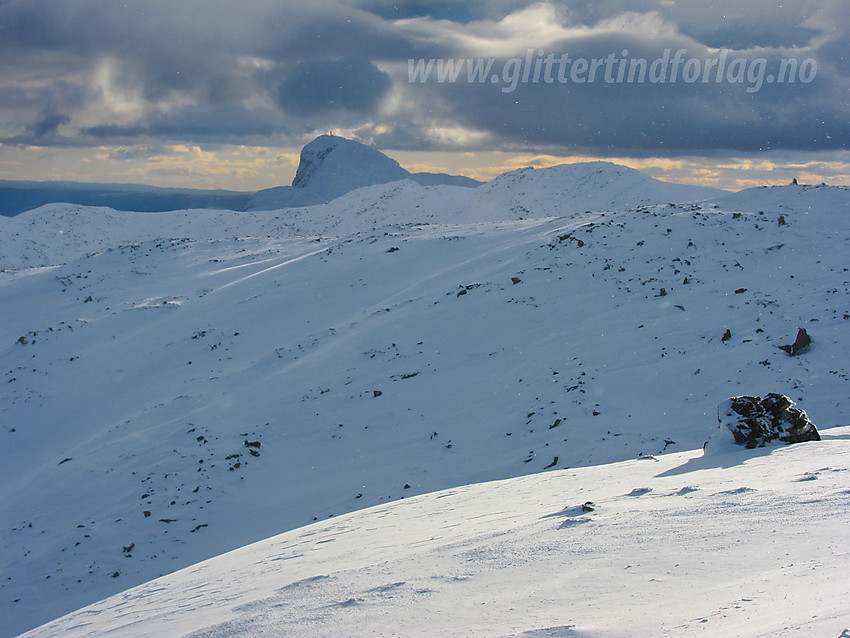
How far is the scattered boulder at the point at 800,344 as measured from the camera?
1355 cm

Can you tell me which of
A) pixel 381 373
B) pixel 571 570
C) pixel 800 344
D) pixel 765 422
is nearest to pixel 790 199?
pixel 800 344

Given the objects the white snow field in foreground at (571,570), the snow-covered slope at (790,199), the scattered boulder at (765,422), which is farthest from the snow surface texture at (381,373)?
the scattered boulder at (765,422)

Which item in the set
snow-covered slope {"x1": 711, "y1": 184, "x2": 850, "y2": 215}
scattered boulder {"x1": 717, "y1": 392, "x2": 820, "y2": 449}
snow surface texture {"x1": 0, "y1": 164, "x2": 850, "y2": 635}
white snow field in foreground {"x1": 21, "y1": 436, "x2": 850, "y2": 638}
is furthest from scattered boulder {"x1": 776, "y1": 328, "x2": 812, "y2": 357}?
snow-covered slope {"x1": 711, "y1": 184, "x2": 850, "y2": 215}

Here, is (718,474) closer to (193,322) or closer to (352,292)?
(352,292)

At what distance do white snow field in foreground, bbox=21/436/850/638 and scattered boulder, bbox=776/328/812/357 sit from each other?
5717 millimetres

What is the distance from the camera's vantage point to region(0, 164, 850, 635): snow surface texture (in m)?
12.0

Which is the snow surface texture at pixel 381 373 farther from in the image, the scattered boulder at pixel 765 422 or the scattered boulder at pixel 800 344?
the scattered boulder at pixel 765 422

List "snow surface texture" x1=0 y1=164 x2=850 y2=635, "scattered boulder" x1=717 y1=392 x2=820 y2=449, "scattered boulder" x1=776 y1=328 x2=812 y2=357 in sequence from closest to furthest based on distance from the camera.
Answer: "scattered boulder" x1=717 y1=392 x2=820 y2=449
"snow surface texture" x1=0 y1=164 x2=850 y2=635
"scattered boulder" x1=776 y1=328 x2=812 y2=357

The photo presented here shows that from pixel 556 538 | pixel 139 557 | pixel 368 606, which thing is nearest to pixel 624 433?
pixel 556 538

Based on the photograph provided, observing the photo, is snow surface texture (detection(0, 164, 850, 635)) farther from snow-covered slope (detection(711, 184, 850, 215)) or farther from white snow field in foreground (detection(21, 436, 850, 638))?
white snow field in foreground (detection(21, 436, 850, 638))

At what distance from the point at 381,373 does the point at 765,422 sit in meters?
10.9

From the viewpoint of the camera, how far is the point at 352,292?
25.8 metres

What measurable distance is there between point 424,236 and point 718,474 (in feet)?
83.9

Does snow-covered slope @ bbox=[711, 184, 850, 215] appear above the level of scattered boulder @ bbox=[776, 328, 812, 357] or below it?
above
